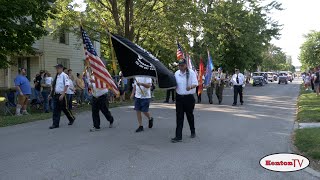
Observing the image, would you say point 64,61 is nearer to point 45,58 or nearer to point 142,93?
point 45,58

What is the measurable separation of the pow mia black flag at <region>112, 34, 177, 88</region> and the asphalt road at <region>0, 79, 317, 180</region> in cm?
142

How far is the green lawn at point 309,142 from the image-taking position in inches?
297

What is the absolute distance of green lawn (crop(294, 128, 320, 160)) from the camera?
7552mm

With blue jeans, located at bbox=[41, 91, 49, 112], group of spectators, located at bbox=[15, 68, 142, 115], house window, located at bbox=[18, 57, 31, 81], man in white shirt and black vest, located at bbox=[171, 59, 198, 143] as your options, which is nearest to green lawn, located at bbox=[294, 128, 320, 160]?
man in white shirt and black vest, located at bbox=[171, 59, 198, 143]

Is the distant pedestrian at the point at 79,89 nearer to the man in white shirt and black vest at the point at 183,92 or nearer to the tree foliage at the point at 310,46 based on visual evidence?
the man in white shirt and black vest at the point at 183,92

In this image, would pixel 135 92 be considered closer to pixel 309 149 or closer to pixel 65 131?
pixel 65 131

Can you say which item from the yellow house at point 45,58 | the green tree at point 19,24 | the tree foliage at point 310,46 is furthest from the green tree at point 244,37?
the tree foliage at point 310,46

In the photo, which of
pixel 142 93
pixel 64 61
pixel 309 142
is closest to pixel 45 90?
pixel 142 93

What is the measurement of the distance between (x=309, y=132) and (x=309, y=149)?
1880 mm

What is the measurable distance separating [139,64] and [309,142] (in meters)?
4.01

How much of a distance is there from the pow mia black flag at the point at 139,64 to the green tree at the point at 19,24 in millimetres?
8024

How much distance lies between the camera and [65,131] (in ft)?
36.2

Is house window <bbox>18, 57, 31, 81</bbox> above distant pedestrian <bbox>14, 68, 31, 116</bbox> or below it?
above

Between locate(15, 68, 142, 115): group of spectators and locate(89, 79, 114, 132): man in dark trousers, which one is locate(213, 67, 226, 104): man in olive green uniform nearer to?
locate(15, 68, 142, 115): group of spectators
